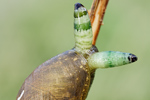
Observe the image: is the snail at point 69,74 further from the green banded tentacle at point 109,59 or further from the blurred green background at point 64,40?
the blurred green background at point 64,40

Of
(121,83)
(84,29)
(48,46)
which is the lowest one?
(121,83)

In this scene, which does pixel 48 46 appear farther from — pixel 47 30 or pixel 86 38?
pixel 86 38

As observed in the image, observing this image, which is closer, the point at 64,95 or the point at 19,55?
the point at 64,95

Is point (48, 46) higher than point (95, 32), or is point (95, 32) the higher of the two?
point (95, 32)

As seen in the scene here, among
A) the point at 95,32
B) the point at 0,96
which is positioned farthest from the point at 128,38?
the point at 95,32

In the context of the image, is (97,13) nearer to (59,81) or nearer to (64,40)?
(59,81)

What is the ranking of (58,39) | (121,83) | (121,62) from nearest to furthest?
1. (121,62)
2. (121,83)
3. (58,39)

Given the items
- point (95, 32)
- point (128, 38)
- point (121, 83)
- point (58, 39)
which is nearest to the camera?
point (95, 32)
